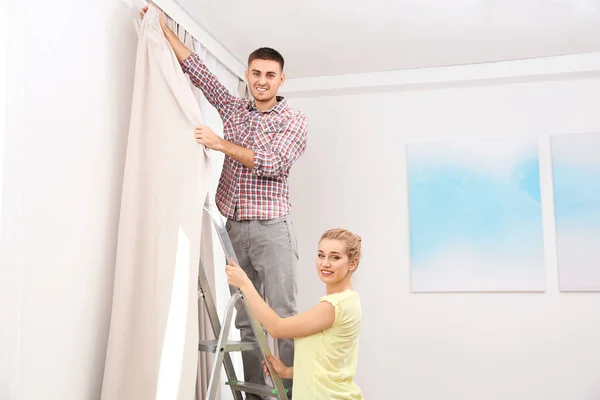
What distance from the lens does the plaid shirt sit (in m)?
2.91

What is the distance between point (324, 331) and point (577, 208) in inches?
111

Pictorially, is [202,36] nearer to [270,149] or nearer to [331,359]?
[270,149]

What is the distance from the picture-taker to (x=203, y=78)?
3.16 m

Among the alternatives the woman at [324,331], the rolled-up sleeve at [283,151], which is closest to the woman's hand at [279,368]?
the woman at [324,331]

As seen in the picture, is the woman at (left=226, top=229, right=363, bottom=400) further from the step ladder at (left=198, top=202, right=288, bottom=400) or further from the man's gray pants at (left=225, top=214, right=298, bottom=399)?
the man's gray pants at (left=225, top=214, right=298, bottom=399)

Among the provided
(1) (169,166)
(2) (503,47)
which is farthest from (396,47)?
(1) (169,166)

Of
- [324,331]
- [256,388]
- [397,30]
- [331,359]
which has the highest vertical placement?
[397,30]

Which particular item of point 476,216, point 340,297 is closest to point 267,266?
point 340,297

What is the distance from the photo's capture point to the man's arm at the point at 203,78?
2998mm

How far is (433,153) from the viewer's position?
4.70m

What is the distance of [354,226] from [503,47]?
170cm

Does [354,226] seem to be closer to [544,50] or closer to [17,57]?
[544,50]

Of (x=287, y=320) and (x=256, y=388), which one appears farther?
(x=256, y=388)

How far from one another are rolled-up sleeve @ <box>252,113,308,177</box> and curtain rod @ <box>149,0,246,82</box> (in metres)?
0.98
